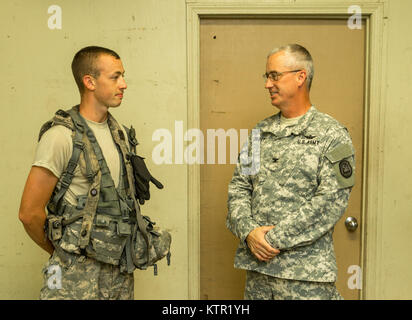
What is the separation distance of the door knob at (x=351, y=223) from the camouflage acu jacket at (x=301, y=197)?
0.69 m

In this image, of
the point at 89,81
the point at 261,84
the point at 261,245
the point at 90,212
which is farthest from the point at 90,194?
the point at 261,84

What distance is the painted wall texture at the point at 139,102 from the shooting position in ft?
7.17

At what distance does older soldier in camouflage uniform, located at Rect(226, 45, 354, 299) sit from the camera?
62.3 inches

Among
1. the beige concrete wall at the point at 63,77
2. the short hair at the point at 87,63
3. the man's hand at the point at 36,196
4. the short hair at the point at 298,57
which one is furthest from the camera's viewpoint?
the beige concrete wall at the point at 63,77

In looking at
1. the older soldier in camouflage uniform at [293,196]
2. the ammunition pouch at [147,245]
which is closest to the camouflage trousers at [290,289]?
the older soldier in camouflage uniform at [293,196]

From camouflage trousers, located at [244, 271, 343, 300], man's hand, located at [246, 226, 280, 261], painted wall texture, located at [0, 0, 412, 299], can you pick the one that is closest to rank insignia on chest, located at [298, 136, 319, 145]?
man's hand, located at [246, 226, 280, 261]

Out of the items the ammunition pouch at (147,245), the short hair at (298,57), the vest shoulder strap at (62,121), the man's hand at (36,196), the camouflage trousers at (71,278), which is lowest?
the camouflage trousers at (71,278)

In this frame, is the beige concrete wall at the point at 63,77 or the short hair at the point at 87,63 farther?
the beige concrete wall at the point at 63,77

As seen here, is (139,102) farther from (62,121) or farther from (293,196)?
(293,196)

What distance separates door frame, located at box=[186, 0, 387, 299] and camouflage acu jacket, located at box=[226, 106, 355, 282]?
619mm

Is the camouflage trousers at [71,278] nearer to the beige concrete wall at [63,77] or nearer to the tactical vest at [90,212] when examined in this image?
the tactical vest at [90,212]

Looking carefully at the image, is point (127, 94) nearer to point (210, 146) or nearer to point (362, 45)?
point (210, 146)

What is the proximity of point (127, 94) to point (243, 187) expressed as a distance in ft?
2.85
